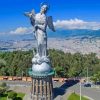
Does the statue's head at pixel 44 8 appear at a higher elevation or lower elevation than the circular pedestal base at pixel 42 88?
higher

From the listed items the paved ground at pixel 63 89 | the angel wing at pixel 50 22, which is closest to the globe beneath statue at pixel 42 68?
the paved ground at pixel 63 89

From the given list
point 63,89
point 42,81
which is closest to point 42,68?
point 42,81

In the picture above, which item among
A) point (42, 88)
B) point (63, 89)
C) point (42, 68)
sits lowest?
point (63, 89)

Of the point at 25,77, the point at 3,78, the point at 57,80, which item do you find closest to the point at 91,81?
the point at 57,80

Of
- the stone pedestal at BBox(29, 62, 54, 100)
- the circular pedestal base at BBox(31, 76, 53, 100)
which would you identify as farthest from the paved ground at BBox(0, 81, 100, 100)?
the stone pedestal at BBox(29, 62, 54, 100)

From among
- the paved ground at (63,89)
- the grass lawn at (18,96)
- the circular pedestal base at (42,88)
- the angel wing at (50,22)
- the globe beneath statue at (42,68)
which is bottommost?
the grass lawn at (18,96)

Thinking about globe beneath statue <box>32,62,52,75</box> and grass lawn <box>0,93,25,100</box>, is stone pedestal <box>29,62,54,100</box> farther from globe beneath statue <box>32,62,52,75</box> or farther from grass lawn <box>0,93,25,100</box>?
grass lawn <box>0,93,25,100</box>

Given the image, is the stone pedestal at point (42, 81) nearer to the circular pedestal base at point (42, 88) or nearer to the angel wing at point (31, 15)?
the circular pedestal base at point (42, 88)

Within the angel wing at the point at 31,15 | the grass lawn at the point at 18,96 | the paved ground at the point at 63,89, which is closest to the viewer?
the angel wing at the point at 31,15

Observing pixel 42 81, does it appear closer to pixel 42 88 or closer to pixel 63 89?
pixel 42 88
